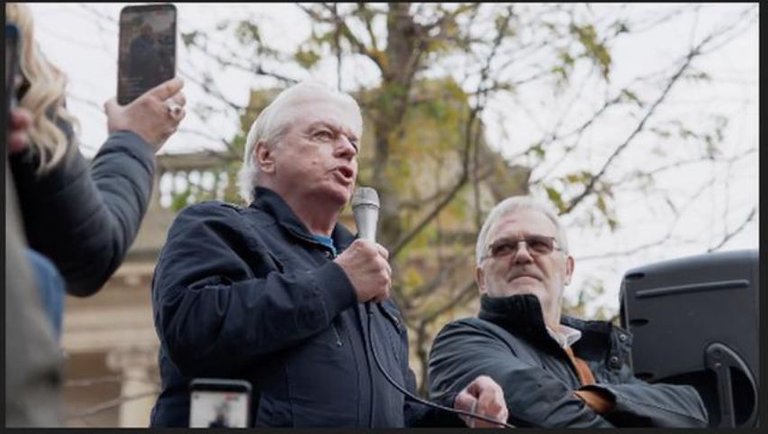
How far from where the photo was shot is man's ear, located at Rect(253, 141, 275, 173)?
5617 mm

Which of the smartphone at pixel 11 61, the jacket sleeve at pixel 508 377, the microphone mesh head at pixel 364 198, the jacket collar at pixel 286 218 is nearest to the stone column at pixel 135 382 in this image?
the jacket sleeve at pixel 508 377

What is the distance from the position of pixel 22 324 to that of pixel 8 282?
15cm

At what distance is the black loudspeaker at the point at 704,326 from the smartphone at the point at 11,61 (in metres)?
3.58

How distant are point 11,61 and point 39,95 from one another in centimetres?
15

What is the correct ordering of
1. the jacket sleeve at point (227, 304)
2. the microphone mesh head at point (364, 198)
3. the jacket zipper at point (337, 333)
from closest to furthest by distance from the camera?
the jacket sleeve at point (227, 304) → the jacket zipper at point (337, 333) → the microphone mesh head at point (364, 198)

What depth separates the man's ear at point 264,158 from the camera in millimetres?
5617

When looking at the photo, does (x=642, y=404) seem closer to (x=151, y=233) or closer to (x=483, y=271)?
(x=483, y=271)

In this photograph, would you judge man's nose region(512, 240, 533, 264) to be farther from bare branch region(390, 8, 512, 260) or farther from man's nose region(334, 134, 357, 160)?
bare branch region(390, 8, 512, 260)

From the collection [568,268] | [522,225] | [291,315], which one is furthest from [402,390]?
[568,268]

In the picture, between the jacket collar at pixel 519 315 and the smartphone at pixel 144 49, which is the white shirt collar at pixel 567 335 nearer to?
the jacket collar at pixel 519 315

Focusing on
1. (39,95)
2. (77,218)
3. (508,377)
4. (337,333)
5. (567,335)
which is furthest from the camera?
(567,335)

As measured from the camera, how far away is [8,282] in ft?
9.45

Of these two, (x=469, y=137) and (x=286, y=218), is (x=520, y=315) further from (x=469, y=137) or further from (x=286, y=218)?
(x=469, y=137)

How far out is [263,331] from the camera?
4.87 metres
